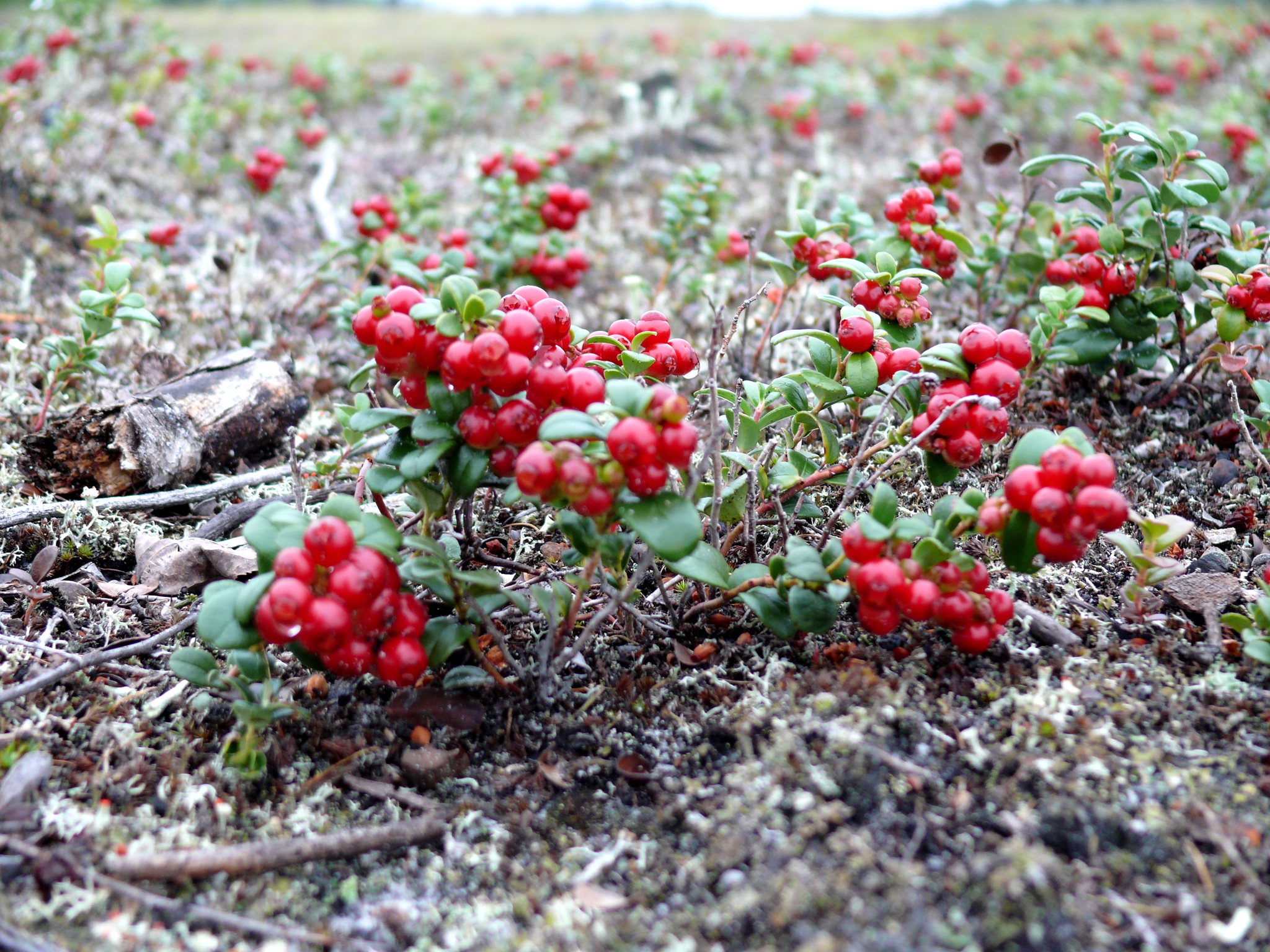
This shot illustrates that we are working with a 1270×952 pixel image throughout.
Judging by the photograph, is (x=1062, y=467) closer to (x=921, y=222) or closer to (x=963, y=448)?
(x=963, y=448)

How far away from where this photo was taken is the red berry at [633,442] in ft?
5.22

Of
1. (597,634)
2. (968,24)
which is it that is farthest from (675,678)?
(968,24)

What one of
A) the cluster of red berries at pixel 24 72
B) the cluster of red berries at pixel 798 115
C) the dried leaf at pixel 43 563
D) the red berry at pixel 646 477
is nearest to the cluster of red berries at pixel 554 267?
the dried leaf at pixel 43 563

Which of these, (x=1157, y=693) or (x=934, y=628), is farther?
(x=934, y=628)

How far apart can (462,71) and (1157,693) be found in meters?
8.73

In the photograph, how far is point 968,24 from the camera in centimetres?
1216

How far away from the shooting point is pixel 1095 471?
1681 mm

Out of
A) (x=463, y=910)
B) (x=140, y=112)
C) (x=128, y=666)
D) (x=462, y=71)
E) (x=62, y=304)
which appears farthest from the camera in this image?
(x=462, y=71)

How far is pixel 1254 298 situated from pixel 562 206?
101 inches

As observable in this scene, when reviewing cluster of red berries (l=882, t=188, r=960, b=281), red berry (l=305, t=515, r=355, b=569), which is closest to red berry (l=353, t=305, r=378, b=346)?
red berry (l=305, t=515, r=355, b=569)

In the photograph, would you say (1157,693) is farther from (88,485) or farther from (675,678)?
(88,485)

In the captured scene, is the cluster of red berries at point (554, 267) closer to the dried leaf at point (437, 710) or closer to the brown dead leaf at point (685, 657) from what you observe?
the brown dead leaf at point (685, 657)

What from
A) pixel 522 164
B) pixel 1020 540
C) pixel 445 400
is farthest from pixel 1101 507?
pixel 522 164

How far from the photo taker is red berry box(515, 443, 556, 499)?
5.29 feet
